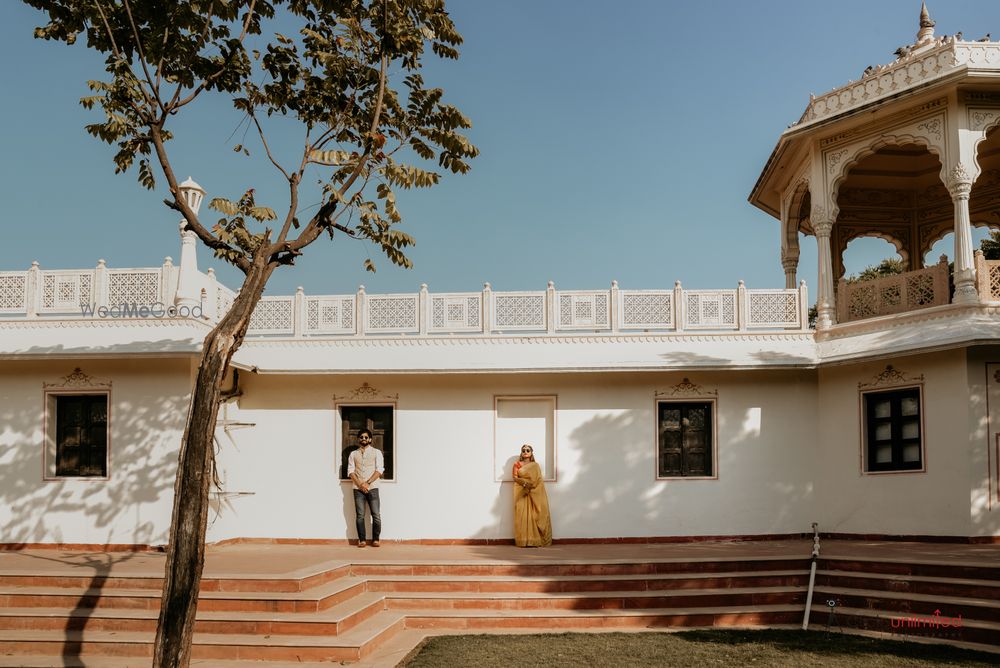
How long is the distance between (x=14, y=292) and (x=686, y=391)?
1009cm

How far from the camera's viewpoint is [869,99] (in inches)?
502

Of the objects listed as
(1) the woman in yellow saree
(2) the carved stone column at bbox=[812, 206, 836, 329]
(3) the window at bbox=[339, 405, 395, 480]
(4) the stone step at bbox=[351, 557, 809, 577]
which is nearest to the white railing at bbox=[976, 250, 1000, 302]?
(2) the carved stone column at bbox=[812, 206, 836, 329]

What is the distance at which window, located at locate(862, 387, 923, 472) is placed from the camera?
12305mm

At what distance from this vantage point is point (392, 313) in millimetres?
13703

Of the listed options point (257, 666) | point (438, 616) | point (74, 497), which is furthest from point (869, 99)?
point (74, 497)

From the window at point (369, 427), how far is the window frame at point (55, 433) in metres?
3.29

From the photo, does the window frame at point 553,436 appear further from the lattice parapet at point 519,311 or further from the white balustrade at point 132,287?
the white balustrade at point 132,287

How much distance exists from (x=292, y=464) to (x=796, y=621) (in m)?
7.59

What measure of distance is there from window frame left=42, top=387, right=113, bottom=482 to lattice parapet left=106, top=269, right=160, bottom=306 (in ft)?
4.31

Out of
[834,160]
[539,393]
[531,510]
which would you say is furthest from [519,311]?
[834,160]

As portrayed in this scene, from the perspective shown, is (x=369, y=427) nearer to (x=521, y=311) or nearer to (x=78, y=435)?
(x=521, y=311)

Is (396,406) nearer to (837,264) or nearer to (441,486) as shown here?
(441,486)

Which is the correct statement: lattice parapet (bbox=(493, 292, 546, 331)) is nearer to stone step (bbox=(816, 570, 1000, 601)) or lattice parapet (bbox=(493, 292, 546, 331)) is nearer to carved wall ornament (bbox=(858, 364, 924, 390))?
carved wall ornament (bbox=(858, 364, 924, 390))

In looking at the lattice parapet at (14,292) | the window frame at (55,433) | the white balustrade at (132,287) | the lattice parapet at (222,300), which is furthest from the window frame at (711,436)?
the lattice parapet at (14,292)
